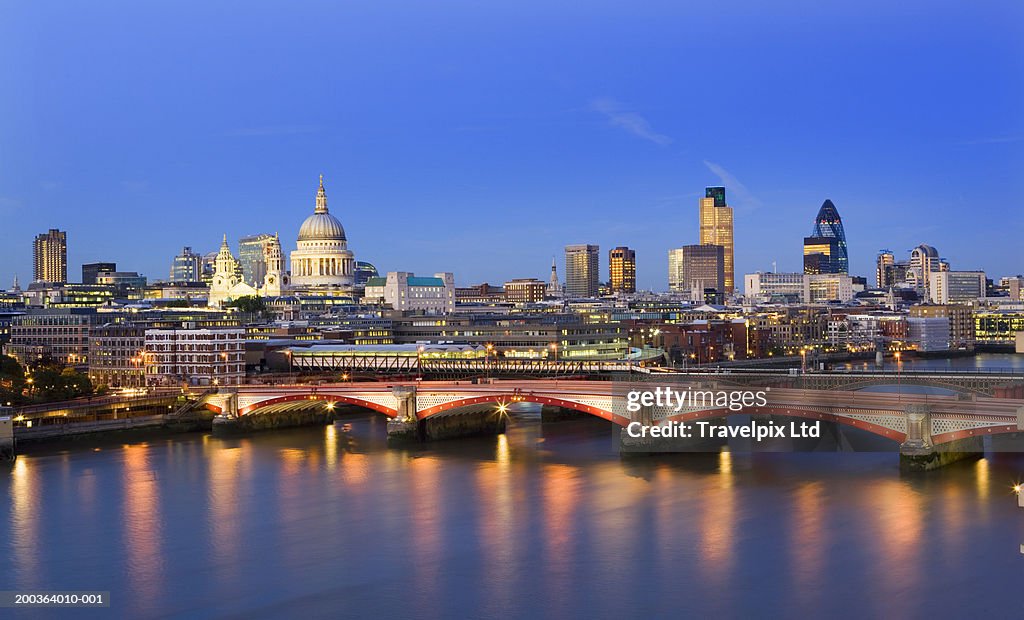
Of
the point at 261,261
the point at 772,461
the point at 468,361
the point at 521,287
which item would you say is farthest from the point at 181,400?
the point at 261,261

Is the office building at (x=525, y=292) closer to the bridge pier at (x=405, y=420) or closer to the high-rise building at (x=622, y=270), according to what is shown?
the high-rise building at (x=622, y=270)

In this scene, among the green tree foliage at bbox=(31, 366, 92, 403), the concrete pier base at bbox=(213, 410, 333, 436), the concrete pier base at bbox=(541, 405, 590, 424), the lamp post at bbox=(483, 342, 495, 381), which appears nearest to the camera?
the concrete pier base at bbox=(213, 410, 333, 436)

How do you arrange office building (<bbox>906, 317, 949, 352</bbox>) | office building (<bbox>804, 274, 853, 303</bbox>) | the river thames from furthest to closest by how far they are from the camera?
office building (<bbox>804, 274, 853, 303</bbox>) < office building (<bbox>906, 317, 949, 352</bbox>) < the river thames

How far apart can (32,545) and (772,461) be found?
48.9 feet

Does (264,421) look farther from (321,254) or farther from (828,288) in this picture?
(828,288)

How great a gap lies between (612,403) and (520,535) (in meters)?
8.15

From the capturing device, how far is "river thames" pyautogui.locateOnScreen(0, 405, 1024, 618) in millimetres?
17250

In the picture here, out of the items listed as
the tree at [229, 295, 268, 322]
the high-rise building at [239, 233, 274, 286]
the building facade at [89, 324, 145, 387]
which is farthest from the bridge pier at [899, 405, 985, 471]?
the high-rise building at [239, 233, 274, 286]

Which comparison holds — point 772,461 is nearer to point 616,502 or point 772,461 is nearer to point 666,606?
point 616,502

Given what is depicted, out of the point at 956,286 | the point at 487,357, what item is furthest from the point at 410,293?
the point at 956,286

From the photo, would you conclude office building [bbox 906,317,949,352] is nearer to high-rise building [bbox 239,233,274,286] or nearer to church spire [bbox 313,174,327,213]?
church spire [bbox 313,174,327,213]

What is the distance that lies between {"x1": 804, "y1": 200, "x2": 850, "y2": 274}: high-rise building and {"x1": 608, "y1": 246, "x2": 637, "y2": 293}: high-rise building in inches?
1237

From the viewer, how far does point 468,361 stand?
49125 mm

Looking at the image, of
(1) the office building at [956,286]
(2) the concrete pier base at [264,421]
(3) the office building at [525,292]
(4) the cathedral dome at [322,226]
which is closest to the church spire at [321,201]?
(4) the cathedral dome at [322,226]
